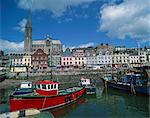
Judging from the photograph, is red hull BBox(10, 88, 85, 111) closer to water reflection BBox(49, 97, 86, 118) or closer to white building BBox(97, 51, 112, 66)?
water reflection BBox(49, 97, 86, 118)

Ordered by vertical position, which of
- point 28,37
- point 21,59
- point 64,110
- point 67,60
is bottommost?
point 64,110

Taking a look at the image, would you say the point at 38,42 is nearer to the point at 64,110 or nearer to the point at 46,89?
the point at 46,89

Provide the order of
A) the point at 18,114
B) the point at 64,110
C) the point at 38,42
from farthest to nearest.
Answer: the point at 38,42, the point at 64,110, the point at 18,114

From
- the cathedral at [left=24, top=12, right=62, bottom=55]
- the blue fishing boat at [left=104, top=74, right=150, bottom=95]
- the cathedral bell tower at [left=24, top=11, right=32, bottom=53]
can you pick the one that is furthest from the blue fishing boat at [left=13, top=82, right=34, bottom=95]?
the cathedral bell tower at [left=24, top=11, right=32, bottom=53]

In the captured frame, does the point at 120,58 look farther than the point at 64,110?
Yes

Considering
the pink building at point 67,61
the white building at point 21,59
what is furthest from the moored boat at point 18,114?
the pink building at point 67,61

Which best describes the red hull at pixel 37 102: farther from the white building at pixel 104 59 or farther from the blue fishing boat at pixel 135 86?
the white building at pixel 104 59

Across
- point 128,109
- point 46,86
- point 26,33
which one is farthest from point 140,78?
point 26,33

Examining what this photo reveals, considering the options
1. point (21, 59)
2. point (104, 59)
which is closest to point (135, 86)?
point (104, 59)

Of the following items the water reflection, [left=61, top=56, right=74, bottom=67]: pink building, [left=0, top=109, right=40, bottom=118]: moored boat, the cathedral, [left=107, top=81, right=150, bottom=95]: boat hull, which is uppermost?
the cathedral

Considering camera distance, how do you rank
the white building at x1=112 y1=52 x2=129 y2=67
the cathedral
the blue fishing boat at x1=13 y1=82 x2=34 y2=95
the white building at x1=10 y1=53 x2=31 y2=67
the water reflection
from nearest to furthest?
the water reflection
the blue fishing boat at x1=13 y1=82 x2=34 y2=95
the white building at x1=10 y1=53 x2=31 y2=67
the white building at x1=112 y1=52 x2=129 y2=67
the cathedral

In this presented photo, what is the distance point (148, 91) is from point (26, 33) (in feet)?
366

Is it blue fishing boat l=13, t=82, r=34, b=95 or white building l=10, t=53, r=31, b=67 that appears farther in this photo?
white building l=10, t=53, r=31, b=67

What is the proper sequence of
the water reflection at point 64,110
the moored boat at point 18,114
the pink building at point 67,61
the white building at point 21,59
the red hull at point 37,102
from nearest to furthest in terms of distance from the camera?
the moored boat at point 18,114, the red hull at point 37,102, the water reflection at point 64,110, the white building at point 21,59, the pink building at point 67,61
